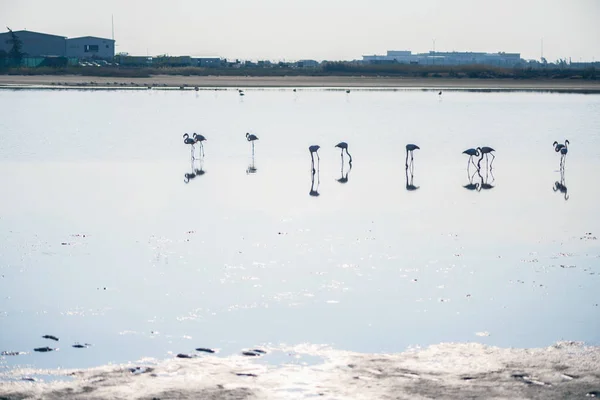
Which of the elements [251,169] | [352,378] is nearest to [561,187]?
[251,169]

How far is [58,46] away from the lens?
124438mm

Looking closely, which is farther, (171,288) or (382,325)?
(171,288)

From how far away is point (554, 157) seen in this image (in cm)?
2772

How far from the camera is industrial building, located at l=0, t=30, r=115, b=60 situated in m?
118

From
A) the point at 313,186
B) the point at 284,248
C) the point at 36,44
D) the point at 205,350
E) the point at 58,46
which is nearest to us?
the point at 205,350

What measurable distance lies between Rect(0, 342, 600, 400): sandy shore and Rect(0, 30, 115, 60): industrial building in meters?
109

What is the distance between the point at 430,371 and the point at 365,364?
595 mm

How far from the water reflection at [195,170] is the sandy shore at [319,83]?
4896 cm

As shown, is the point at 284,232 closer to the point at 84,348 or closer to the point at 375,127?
the point at 84,348

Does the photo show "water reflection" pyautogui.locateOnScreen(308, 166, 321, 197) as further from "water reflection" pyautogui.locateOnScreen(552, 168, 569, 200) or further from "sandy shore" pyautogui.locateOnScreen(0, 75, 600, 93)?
"sandy shore" pyautogui.locateOnScreen(0, 75, 600, 93)

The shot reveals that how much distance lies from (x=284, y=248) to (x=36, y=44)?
114 meters

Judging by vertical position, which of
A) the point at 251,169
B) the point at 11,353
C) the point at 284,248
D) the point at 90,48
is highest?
the point at 90,48

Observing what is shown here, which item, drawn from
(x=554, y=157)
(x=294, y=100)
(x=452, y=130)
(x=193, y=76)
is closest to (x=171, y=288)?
(x=554, y=157)

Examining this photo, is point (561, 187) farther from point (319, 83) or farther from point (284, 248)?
point (319, 83)
